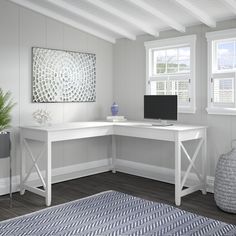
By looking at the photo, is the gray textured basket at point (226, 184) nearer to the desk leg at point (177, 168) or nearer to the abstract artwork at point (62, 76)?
the desk leg at point (177, 168)

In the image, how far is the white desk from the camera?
13.4 feet

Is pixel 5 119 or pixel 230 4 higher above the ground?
pixel 230 4

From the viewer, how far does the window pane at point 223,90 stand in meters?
4.45

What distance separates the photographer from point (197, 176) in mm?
4609

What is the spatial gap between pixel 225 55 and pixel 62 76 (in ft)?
7.75

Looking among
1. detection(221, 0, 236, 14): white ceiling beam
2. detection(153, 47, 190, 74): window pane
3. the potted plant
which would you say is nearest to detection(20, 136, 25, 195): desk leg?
the potted plant

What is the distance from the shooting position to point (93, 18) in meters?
4.88

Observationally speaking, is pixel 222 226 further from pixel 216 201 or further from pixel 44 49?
pixel 44 49

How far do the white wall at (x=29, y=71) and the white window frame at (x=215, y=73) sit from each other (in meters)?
1.89

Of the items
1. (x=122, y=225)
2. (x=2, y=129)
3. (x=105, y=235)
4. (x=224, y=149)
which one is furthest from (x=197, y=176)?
(x=2, y=129)

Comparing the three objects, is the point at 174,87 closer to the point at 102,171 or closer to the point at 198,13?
the point at 198,13

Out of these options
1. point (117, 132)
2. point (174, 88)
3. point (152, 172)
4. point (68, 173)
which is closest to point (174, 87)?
point (174, 88)

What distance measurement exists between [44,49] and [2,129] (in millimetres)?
1330

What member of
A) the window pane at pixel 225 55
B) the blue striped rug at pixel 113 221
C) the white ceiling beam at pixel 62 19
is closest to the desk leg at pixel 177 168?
the blue striped rug at pixel 113 221
